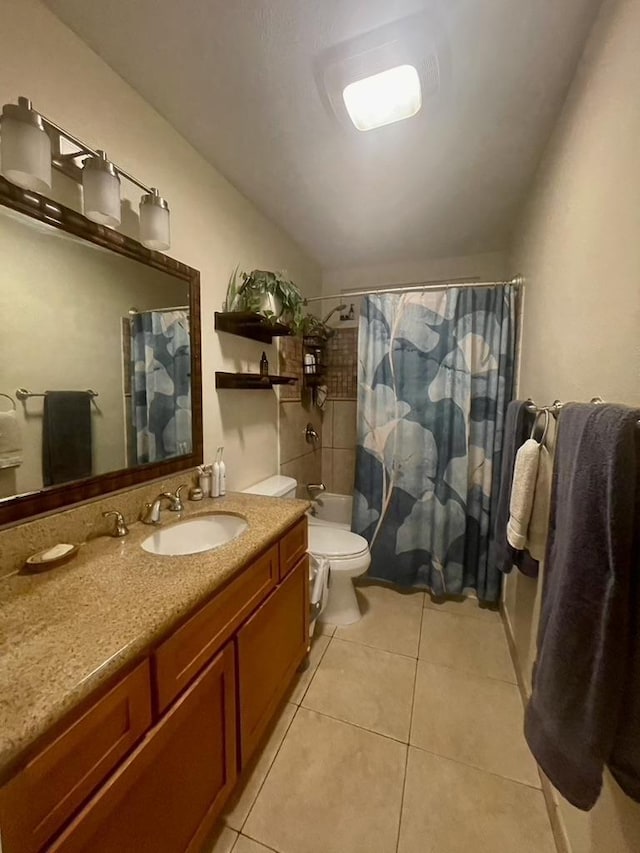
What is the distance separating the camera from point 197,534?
129cm

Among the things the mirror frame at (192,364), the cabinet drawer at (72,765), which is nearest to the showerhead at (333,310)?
the mirror frame at (192,364)

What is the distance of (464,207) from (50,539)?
2434 mm

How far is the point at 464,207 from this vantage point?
1858 millimetres

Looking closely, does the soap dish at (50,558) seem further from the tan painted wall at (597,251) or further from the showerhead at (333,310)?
the showerhead at (333,310)

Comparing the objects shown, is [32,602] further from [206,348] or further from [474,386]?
[474,386]

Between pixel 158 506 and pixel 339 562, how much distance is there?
1.02 m

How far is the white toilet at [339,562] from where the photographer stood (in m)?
1.82

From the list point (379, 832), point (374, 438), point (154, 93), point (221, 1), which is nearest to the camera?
point (221, 1)

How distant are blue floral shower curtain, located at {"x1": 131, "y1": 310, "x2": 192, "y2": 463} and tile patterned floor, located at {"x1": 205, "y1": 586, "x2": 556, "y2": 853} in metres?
1.23

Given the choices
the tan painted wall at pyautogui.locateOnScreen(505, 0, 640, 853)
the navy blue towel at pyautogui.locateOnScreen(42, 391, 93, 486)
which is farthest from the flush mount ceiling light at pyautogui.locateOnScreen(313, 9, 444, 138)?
the navy blue towel at pyautogui.locateOnScreen(42, 391, 93, 486)

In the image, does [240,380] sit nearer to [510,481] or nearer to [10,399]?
[10,399]

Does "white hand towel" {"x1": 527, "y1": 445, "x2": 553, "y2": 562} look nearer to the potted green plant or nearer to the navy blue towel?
the potted green plant

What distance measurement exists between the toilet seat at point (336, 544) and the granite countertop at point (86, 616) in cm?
82

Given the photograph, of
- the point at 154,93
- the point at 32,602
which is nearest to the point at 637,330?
the point at 32,602
